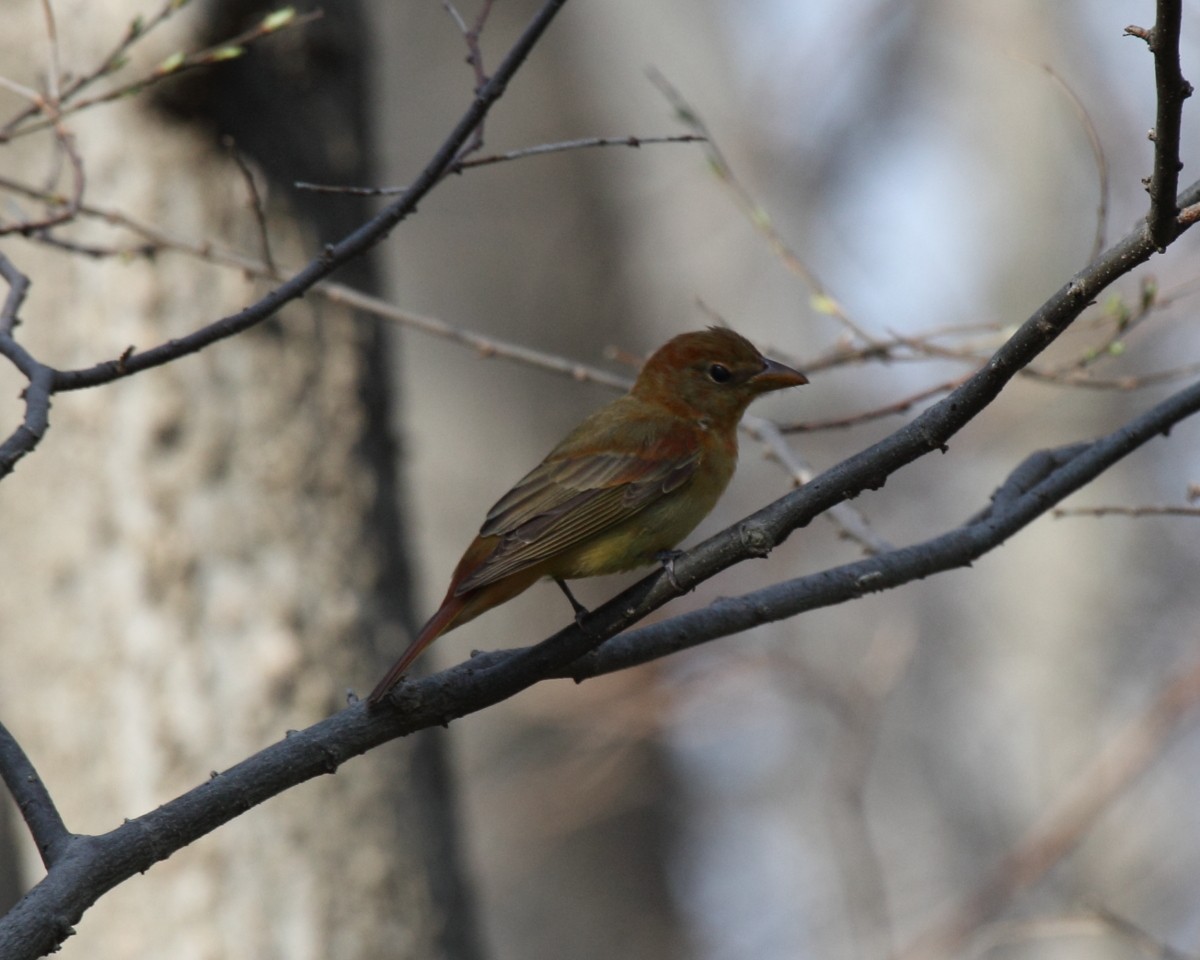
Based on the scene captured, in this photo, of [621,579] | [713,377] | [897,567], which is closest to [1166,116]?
[897,567]

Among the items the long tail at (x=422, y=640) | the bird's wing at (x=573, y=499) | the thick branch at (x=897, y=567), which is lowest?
the thick branch at (x=897, y=567)

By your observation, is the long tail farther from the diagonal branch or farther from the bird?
the diagonal branch

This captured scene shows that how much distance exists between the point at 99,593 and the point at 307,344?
111 cm

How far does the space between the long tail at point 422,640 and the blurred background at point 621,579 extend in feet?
4.71

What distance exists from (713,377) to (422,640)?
1.59 metres

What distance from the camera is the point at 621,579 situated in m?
9.23

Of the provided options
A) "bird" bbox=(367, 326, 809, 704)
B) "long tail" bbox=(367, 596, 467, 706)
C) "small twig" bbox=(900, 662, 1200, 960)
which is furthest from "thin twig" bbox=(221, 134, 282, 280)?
"small twig" bbox=(900, 662, 1200, 960)

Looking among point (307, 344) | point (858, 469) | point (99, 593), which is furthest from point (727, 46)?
point (858, 469)

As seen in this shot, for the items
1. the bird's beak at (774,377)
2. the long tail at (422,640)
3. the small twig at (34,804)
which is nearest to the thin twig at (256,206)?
the long tail at (422,640)

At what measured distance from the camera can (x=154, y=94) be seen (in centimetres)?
479

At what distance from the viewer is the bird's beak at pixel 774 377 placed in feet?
13.4

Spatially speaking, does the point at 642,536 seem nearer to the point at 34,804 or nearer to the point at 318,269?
the point at 318,269

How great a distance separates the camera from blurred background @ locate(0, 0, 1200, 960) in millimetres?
4637

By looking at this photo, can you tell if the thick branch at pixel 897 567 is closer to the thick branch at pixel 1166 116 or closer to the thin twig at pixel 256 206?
the thick branch at pixel 1166 116
